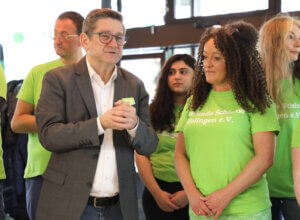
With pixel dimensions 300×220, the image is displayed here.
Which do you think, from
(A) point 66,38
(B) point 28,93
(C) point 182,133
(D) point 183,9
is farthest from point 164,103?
(D) point 183,9

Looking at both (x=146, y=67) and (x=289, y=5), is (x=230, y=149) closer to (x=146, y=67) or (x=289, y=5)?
(x=289, y=5)

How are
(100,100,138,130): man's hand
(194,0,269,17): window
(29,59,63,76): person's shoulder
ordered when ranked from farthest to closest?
(194,0,269,17): window → (29,59,63,76): person's shoulder → (100,100,138,130): man's hand

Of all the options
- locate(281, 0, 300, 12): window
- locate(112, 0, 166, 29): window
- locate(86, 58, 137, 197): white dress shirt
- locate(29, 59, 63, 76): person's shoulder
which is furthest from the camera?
locate(112, 0, 166, 29): window

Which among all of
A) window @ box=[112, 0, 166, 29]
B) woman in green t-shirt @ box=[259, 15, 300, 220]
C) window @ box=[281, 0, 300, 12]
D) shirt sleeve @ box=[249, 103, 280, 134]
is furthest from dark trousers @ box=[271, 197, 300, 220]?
window @ box=[112, 0, 166, 29]

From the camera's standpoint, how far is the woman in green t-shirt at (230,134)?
1659 mm

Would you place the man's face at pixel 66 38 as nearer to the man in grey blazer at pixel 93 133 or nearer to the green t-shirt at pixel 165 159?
the man in grey blazer at pixel 93 133

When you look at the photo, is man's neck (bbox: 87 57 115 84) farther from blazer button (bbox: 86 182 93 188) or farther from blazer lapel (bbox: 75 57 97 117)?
blazer button (bbox: 86 182 93 188)

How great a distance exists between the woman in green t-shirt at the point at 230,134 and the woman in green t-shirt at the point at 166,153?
1.46ft

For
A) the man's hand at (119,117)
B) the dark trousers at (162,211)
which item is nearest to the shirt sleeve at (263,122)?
the man's hand at (119,117)

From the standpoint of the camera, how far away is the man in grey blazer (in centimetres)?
157

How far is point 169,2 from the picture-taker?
178 inches

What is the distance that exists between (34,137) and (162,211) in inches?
34.6

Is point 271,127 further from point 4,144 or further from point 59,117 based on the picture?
point 4,144

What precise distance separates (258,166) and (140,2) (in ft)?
11.6
